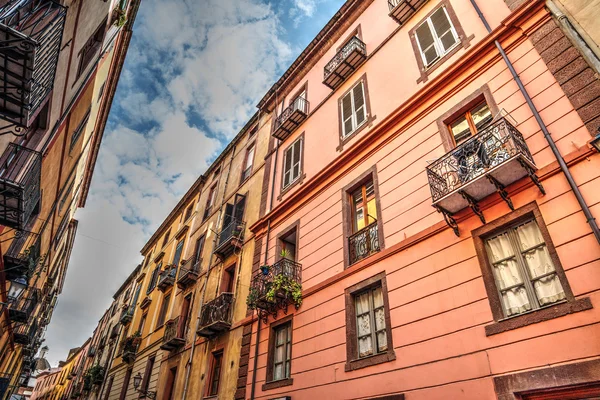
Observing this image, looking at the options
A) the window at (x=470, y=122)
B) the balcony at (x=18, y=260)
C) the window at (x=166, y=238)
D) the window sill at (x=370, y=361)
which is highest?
the window at (x=166, y=238)

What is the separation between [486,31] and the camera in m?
8.66

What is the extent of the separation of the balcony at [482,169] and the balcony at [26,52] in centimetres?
773

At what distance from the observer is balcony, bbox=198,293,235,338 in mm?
13086

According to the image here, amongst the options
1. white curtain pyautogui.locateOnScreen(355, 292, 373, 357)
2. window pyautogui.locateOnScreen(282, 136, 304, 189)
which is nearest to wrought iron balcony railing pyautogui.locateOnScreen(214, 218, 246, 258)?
window pyautogui.locateOnScreen(282, 136, 304, 189)

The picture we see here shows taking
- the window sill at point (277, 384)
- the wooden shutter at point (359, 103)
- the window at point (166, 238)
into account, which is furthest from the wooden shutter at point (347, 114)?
the window at point (166, 238)

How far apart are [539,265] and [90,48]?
17391 mm

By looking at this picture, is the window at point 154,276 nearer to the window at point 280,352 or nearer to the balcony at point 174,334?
the balcony at point 174,334

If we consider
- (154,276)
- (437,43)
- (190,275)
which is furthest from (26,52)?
(154,276)

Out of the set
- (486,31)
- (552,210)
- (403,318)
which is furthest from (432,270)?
(486,31)

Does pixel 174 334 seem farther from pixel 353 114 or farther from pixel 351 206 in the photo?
pixel 353 114

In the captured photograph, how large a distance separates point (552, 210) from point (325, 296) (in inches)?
228

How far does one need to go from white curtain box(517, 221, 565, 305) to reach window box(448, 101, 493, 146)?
2593mm

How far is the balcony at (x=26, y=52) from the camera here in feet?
18.7

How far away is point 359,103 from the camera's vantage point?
12.3 m
